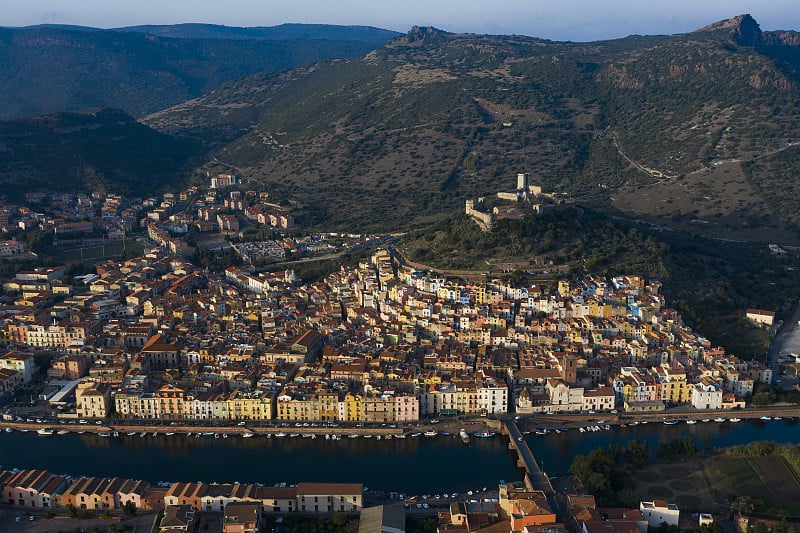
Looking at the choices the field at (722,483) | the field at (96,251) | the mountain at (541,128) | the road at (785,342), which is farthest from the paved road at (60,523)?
the mountain at (541,128)

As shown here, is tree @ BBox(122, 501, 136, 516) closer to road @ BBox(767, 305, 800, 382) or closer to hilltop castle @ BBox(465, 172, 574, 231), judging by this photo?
road @ BBox(767, 305, 800, 382)

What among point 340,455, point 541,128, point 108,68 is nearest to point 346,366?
point 340,455

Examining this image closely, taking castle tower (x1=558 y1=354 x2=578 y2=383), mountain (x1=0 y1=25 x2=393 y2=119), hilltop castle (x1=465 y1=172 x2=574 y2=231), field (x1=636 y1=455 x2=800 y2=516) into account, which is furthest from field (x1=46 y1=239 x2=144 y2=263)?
mountain (x1=0 y1=25 x2=393 y2=119)

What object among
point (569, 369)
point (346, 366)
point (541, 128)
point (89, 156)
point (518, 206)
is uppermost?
point (541, 128)

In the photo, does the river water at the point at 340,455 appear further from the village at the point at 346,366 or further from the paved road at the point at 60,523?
the paved road at the point at 60,523

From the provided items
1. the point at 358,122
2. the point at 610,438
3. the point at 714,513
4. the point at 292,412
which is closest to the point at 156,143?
the point at 358,122

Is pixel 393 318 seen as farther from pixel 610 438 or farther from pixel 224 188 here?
pixel 224 188

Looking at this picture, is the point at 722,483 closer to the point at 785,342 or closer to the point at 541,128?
the point at 785,342
